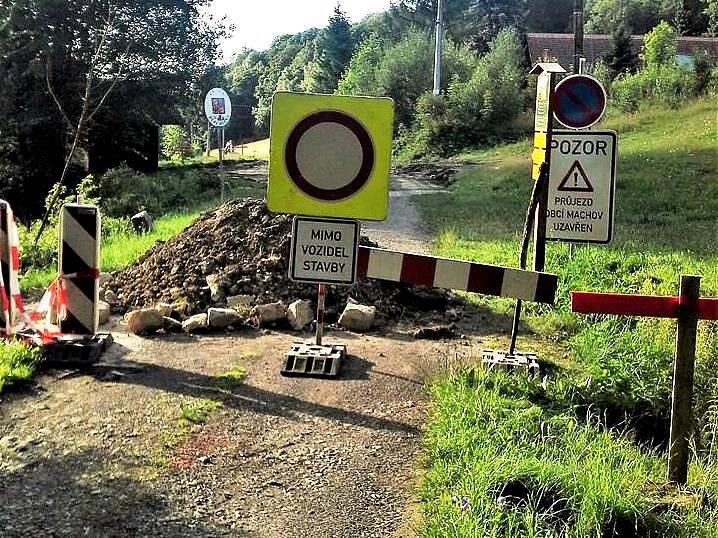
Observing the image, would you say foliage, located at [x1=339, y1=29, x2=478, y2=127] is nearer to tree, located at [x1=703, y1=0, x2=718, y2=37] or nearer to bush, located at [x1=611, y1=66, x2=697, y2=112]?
bush, located at [x1=611, y1=66, x2=697, y2=112]

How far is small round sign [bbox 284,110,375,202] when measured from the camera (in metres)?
4.97

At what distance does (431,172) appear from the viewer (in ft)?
93.5

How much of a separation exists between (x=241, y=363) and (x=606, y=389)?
99.9 inches

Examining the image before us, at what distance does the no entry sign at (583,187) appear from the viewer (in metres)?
7.07

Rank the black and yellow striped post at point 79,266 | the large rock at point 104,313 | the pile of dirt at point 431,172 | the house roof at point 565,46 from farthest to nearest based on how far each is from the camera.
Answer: the house roof at point 565,46, the pile of dirt at point 431,172, the large rock at point 104,313, the black and yellow striped post at point 79,266

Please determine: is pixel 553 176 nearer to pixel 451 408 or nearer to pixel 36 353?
pixel 451 408

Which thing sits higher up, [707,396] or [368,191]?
[368,191]

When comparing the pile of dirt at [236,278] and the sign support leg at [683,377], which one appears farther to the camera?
the pile of dirt at [236,278]

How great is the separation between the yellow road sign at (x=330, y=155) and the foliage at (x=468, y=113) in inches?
1232

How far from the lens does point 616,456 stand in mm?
4262

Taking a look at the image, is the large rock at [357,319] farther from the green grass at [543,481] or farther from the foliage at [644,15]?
the foliage at [644,15]

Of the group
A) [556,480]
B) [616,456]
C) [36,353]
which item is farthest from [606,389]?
[36,353]

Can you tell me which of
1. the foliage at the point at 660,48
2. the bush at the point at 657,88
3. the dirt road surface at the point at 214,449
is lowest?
the dirt road surface at the point at 214,449

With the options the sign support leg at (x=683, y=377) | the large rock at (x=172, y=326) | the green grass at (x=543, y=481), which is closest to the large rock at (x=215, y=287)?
the large rock at (x=172, y=326)
